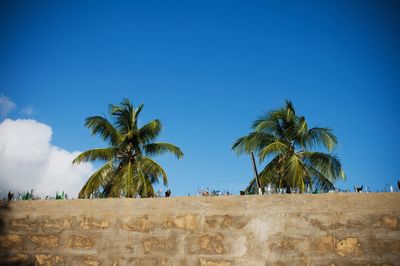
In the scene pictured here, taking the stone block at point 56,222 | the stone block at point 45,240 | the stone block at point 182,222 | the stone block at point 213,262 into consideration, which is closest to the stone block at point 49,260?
the stone block at point 45,240

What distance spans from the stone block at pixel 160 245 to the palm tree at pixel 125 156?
36.6 ft

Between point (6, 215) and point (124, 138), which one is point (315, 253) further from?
point (124, 138)

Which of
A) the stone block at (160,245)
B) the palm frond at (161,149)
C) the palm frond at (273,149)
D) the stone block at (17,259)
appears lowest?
the stone block at (17,259)

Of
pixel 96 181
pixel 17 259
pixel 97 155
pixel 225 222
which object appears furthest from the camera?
pixel 97 155

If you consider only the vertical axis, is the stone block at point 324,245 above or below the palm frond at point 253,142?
below

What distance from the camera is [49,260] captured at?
3.74m

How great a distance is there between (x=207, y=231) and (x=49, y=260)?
1984 millimetres

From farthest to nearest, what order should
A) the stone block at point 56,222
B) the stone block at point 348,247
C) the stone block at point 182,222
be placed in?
the stone block at point 56,222, the stone block at point 182,222, the stone block at point 348,247

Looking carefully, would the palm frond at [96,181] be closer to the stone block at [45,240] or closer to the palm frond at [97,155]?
the palm frond at [97,155]

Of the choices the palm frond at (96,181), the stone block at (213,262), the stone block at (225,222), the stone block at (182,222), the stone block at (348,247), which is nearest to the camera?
the stone block at (348,247)

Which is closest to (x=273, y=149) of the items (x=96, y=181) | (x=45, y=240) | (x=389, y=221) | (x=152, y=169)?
(x=152, y=169)

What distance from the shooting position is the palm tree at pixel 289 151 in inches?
522

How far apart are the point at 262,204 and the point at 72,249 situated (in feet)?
7.74

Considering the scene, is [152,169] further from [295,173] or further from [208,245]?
[208,245]
